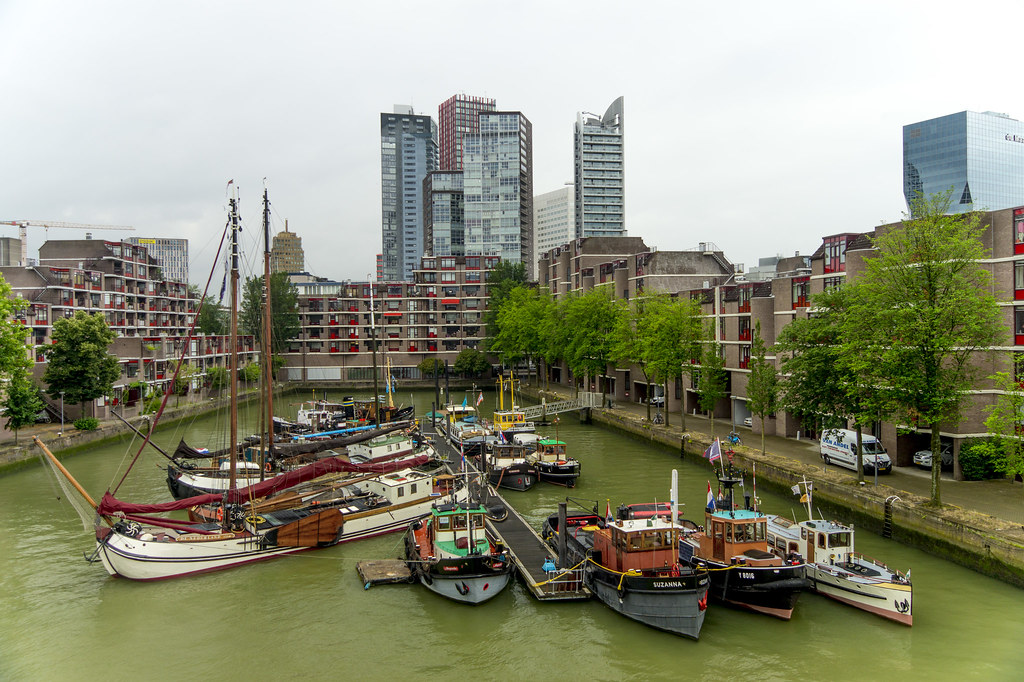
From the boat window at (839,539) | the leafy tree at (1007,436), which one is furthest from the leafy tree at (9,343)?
the leafy tree at (1007,436)

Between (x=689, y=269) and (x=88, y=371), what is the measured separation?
56.4 m

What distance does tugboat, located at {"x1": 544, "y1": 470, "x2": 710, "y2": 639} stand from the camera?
21558 mm

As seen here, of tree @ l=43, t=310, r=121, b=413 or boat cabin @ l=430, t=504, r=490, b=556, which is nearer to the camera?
boat cabin @ l=430, t=504, r=490, b=556

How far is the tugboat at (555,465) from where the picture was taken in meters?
41.4

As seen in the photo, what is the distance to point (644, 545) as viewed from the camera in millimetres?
22953

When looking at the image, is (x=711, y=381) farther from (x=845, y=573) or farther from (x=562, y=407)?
(x=845, y=573)

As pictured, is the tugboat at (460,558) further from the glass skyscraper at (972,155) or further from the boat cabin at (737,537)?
the glass skyscraper at (972,155)

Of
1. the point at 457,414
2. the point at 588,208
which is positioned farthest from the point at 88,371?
the point at 588,208

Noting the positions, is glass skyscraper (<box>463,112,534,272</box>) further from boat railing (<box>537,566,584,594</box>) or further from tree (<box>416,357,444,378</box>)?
boat railing (<box>537,566,584,594</box>)

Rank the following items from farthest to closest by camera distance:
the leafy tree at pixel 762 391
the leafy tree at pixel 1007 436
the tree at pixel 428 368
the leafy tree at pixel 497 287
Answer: the tree at pixel 428 368 → the leafy tree at pixel 497 287 → the leafy tree at pixel 762 391 → the leafy tree at pixel 1007 436

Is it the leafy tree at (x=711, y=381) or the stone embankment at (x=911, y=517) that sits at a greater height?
the leafy tree at (x=711, y=381)

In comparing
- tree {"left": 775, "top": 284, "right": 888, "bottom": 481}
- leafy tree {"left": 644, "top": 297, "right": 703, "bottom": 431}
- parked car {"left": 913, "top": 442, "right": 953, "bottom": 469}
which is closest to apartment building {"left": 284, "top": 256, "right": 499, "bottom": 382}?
leafy tree {"left": 644, "top": 297, "right": 703, "bottom": 431}

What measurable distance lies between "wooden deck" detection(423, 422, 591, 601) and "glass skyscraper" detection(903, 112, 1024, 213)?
184496 mm

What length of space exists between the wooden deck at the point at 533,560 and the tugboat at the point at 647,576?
0.65 m
